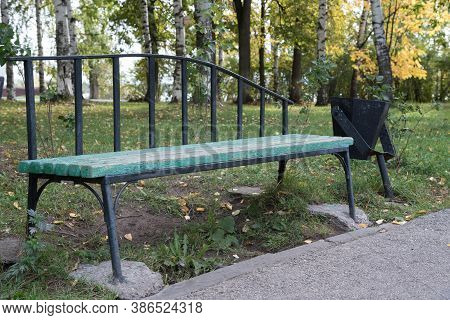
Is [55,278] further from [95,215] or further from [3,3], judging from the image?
[3,3]

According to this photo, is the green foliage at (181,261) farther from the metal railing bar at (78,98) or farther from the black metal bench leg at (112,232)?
the metal railing bar at (78,98)

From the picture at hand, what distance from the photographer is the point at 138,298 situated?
3.08 metres

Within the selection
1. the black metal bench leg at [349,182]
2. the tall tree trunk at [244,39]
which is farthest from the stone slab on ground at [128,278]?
the tall tree trunk at [244,39]

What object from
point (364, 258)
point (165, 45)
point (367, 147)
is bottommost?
point (364, 258)

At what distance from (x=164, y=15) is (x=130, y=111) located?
40.4 feet

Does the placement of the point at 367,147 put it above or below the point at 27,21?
below

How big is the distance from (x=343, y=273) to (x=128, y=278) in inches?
46.6

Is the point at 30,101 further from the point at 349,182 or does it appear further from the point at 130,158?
the point at 349,182

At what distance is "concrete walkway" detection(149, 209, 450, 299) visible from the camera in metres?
3.16

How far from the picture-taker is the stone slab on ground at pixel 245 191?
5.39m

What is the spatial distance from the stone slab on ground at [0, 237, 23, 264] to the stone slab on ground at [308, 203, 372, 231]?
7.07ft

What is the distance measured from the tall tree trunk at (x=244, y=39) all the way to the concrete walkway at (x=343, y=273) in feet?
47.4

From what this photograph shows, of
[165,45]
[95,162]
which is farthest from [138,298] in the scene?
[165,45]

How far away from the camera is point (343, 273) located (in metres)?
3.51
